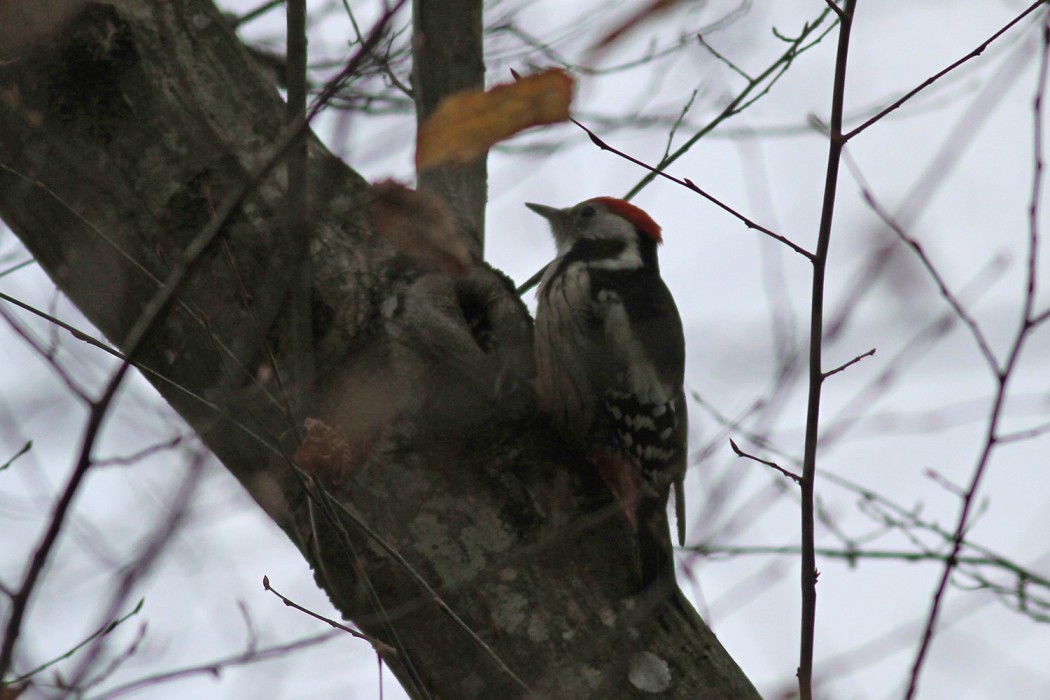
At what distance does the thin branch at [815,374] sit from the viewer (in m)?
1.79

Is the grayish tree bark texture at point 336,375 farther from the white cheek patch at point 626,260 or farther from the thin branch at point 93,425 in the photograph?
the white cheek patch at point 626,260

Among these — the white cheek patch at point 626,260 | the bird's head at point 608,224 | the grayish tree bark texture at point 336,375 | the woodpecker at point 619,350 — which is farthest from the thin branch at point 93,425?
the bird's head at point 608,224

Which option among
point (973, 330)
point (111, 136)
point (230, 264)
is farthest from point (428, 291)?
point (973, 330)

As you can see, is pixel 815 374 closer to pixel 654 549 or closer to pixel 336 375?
pixel 654 549

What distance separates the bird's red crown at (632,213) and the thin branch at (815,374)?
9.55ft

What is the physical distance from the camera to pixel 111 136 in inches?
103

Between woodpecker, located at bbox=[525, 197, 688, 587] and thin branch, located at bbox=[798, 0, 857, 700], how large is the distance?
126 centimetres

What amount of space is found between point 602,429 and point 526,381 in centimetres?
82

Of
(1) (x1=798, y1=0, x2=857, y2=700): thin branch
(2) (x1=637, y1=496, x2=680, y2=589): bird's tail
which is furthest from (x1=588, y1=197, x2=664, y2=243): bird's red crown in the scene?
(1) (x1=798, y1=0, x2=857, y2=700): thin branch

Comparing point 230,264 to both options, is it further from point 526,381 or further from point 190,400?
point 526,381

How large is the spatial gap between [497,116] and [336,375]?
2.38 ft

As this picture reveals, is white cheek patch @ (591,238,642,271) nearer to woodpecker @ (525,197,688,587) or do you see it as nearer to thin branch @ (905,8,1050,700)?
woodpecker @ (525,197,688,587)

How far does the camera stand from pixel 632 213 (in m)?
4.75

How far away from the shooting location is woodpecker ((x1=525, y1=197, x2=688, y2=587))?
141 inches
